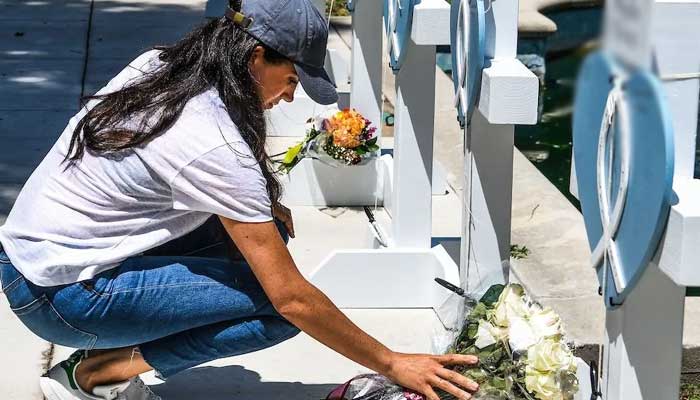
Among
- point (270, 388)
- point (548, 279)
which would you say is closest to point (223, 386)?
point (270, 388)

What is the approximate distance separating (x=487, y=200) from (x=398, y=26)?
2.94 ft

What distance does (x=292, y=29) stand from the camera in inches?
101

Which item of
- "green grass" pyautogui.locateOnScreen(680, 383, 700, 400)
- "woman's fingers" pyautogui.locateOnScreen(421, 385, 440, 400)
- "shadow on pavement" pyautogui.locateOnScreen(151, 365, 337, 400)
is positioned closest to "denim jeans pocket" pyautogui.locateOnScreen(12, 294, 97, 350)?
"shadow on pavement" pyautogui.locateOnScreen(151, 365, 337, 400)

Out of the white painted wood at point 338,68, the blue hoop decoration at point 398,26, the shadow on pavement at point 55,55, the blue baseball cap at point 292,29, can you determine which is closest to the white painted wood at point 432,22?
the blue hoop decoration at point 398,26

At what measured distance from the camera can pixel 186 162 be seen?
2.51m

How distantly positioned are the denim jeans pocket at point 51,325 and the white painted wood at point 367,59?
2.45 metres

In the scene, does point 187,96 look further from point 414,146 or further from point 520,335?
point 414,146

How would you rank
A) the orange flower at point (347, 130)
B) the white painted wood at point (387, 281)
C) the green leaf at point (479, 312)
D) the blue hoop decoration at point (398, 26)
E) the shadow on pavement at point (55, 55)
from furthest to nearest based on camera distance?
the shadow on pavement at point (55, 55)
the orange flower at point (347, 130)
the white painted wood at point (387, 281)
the blue hoop decoration at point (398, 26)
the green leaf at point (479, 312)

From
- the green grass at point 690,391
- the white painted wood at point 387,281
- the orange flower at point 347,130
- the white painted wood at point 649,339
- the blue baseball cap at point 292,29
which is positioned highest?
the blue baseball cap at point 292,29

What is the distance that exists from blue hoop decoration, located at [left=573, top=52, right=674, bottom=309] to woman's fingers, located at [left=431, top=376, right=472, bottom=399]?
46cm

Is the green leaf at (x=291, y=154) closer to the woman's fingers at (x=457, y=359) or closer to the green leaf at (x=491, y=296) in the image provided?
the green leaf at (x=491, y=296)

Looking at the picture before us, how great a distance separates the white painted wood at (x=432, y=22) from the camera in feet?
11.4

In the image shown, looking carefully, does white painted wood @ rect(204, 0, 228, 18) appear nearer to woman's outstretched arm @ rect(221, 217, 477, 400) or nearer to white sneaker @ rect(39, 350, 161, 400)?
woman's outstretched arm @ rect(221, 217, 477, 400)

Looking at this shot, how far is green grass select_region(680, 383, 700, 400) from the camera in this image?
3.30 m
